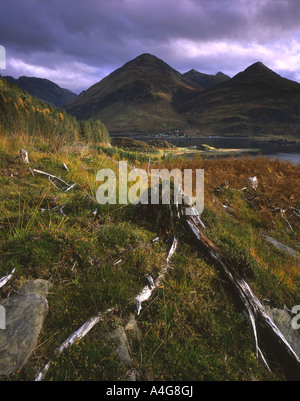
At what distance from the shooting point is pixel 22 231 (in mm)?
3039

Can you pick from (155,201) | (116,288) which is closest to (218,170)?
(155,201)

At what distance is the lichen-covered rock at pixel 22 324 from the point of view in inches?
79.7

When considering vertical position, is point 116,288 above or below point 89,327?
above

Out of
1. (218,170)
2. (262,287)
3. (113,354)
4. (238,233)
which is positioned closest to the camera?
(113,354)

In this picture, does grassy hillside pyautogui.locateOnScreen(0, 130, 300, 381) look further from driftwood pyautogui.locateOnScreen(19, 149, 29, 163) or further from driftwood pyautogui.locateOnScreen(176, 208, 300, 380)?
driftwood pyautogui.locateOnScreen(19, 149, 29, 163)

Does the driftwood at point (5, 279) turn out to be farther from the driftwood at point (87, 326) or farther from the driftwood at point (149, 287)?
the driftwood at point (149, 287)

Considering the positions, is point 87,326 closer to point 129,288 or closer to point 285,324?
point 129,288

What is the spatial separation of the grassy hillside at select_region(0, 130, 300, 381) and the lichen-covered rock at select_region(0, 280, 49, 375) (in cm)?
8

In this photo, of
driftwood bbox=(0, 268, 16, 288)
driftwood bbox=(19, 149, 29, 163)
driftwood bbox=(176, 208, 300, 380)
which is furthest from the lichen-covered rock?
driftwood bbox=(19, 149, 29, 163)

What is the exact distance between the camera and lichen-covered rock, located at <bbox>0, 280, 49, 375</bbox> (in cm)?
203

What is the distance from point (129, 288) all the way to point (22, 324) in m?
1.27
